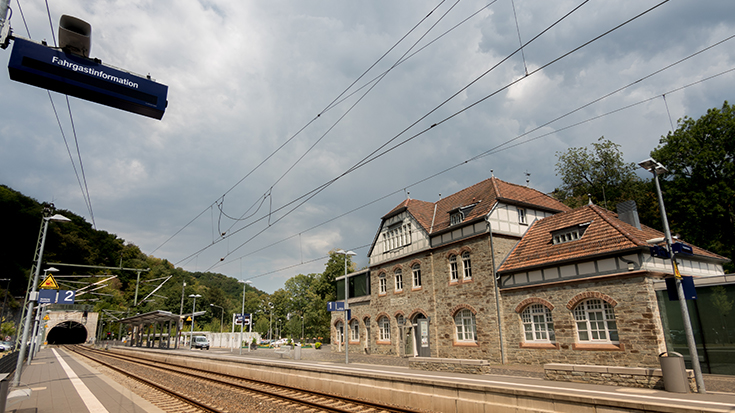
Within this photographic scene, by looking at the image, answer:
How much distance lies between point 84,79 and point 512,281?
65.6ft

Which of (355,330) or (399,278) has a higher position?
(399,278)

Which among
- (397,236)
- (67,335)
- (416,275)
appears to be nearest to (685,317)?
(416,275)

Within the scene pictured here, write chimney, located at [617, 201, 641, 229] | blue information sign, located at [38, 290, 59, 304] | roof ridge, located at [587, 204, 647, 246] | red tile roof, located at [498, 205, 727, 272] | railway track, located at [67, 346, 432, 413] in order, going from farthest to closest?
1. chimney, located at [617, 201, 641, 229]
2. red tile roof, located at [498, 205, 727, 272]
3. roof ridge, located at [587, 204, 647, 246]
4. blue information sign, located at [38, 290, 59, 304]
5. railway track, located at [67, 346, 432, 413]

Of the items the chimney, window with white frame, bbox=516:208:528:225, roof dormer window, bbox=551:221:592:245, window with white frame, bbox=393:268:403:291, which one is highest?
window with white frame, bbox=516:208:528:225

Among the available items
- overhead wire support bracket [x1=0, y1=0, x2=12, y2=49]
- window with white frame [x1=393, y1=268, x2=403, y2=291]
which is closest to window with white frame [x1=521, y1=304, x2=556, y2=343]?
window with white frame [x1=393, y1=268, x2=403, y2=291]

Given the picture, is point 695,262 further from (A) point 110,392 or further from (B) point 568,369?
(A) point 110,392

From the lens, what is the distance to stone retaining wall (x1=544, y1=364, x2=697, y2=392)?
35.0 ft

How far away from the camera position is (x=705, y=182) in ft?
99.8

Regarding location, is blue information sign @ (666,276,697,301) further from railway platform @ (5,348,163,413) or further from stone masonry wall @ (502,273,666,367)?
railway platform @ (5,348,163,413)

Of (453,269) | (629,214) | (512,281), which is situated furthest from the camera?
(453,269)

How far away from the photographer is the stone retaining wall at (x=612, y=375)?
1068cm

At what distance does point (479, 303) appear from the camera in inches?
877

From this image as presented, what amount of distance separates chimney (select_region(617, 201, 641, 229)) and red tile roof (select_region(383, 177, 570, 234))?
4.59 m

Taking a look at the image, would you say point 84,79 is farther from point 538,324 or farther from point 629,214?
point 629,214
